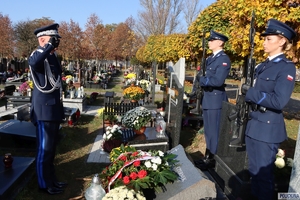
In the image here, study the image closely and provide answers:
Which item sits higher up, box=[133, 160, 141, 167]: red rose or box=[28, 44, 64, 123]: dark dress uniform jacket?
box=[28, 44, 64, 123]: dark dress uniform jacket

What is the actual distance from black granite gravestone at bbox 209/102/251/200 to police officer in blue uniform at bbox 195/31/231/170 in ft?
0.69

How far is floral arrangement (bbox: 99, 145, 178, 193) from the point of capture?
9.59ft

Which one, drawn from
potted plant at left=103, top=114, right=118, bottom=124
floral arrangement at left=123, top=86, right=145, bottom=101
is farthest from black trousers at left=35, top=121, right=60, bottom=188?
floral arrangement at left=123, top=86, right=145, bottom=101

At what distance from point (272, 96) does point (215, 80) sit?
1498 millimetres

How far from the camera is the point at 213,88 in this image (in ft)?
15.6

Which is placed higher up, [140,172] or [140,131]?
[140,172]

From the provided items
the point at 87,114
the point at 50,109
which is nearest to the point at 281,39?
the point at 50,109

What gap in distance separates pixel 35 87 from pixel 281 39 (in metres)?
3.28

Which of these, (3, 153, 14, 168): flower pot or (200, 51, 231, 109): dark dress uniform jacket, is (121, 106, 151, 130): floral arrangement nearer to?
(200, 51, 231, 109): dark dress uniform jacket

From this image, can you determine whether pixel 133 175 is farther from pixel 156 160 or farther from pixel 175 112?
pixel 175 112

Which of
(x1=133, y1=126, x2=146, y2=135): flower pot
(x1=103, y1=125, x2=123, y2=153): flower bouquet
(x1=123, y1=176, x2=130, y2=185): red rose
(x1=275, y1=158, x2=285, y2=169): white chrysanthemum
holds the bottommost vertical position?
(x1=103, y1=125, x2=123, y2=153): flower bouquet

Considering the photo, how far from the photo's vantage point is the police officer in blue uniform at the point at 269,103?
2977 mm

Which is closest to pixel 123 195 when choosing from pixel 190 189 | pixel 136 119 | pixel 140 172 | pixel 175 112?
pixel 140 172

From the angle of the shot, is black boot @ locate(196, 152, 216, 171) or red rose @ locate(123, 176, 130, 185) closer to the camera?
red rose @ locate(123, 176, 130, 185)
